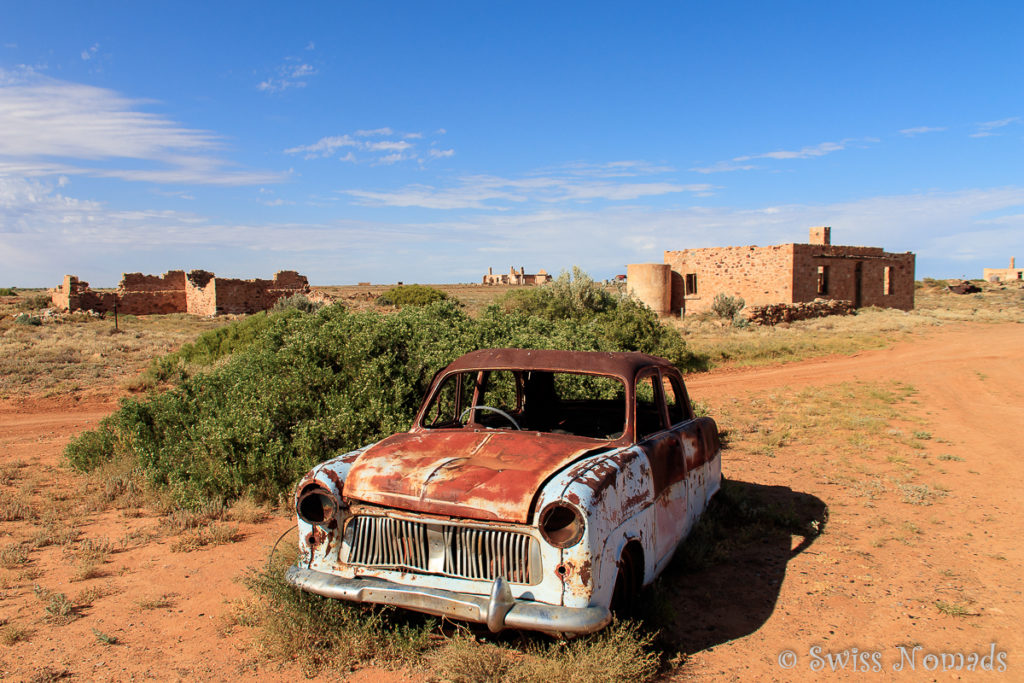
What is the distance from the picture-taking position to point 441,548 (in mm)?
3350

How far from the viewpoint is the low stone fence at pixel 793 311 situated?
82.3 ft

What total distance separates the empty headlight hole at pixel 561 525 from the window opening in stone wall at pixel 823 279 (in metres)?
28.3

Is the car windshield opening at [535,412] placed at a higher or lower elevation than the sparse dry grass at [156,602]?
higher

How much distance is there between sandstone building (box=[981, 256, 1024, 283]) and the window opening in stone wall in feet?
134

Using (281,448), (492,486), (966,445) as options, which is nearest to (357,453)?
(492,486)

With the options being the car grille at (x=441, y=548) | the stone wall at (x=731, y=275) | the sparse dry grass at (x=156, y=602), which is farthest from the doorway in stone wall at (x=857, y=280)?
the sparse dry grass at (x=156, y=602)

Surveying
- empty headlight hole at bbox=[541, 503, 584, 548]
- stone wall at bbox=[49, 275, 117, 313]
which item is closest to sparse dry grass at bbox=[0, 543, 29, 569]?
empty headlight hole at bbox=[541, 503, 584, 548]

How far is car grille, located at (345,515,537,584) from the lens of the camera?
322 centimetres

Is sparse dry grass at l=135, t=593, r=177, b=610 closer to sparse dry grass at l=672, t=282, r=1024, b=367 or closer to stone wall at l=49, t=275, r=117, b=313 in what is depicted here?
sparse dry grass at l=672, t=282, r=1024, b=367

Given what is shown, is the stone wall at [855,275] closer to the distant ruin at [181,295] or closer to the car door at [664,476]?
the distant ruin at [181,295]

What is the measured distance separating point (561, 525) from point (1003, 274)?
76645 mm

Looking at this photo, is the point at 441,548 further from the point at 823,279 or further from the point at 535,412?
the point at 823,279

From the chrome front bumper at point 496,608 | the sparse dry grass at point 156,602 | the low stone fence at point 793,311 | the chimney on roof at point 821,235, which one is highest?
the chimney on roof at point 821,235

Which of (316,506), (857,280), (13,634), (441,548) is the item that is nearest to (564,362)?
(441,548)
